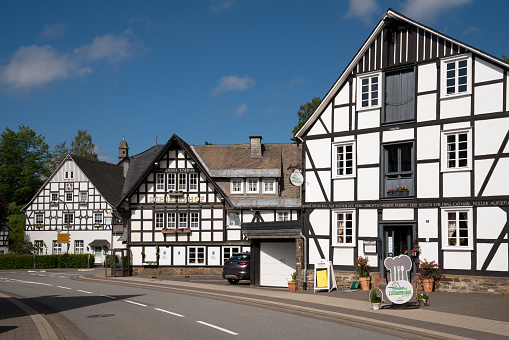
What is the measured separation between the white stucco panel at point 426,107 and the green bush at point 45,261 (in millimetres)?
41123

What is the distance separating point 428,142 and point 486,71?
136 inches

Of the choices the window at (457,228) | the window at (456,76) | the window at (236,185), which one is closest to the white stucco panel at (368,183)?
the window at (457,228)

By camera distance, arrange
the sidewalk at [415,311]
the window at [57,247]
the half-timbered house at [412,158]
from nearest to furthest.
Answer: the sidewalk at [415,311] < the half-timbered house at [412,158] < the window at [57,247]

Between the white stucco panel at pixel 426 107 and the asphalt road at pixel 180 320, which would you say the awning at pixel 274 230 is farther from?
the white stucco panel at pixel 426 107

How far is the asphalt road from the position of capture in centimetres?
1319

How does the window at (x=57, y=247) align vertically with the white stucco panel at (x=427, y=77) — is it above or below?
below

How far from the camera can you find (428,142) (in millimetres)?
23953

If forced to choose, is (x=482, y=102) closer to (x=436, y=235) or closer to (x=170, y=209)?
(x=436, y=235)

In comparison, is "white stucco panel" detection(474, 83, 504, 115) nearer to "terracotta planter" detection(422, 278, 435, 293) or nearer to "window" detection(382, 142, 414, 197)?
"window" detection(382, 142, 414, 197)

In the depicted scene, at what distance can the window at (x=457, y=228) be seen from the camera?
886 inches

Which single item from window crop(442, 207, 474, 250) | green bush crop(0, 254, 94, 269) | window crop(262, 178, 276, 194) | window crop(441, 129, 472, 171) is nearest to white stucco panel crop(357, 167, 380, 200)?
window crop(441, 129, 472, 171)

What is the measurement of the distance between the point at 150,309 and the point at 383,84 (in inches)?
534

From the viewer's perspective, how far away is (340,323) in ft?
50.3

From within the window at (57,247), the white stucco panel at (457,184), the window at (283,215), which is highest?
the white stucco panel at (457,184)
